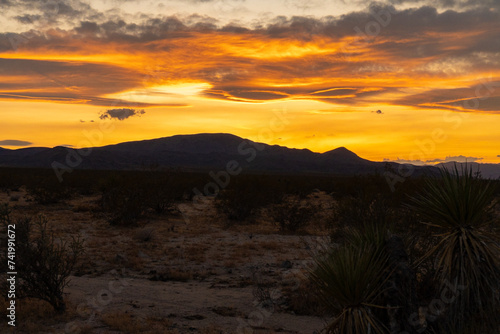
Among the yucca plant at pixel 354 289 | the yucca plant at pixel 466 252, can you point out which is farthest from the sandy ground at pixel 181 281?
the yucca plant at pixel 466 252

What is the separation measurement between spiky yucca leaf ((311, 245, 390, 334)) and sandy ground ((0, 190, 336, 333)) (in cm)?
281

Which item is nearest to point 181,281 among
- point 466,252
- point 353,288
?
point 353,288

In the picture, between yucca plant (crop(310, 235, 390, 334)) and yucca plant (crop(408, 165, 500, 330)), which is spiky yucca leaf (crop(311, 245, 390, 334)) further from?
yucca plant (crop(408, 165, 500, 330))

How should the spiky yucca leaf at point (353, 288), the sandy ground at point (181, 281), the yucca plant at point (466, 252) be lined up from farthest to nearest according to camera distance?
the sandy ground at point (181, 281)
the yucca plant at point (466, 252)
the spiky yucca leaf at point (353, 288)

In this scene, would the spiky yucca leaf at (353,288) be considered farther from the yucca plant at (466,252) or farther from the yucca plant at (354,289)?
the yucca plant at (466,252)

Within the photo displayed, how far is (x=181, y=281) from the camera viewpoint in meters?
12.0

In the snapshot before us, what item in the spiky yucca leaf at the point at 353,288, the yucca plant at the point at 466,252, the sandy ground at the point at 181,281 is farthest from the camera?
the sandy ground at the point at 181,281

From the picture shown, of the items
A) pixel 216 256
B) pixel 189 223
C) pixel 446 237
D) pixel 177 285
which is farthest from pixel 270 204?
pixel 446 237

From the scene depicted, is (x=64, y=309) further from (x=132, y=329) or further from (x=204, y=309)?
(x=204, y=309)

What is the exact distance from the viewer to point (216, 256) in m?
14.9

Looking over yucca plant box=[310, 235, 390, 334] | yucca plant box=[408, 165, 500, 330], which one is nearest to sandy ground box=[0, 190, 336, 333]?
yucca plant box=[310, 235, 390, 334]

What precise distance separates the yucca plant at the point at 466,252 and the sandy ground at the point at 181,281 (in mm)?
2895

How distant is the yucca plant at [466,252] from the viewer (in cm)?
580

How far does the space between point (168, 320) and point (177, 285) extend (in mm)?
3039
